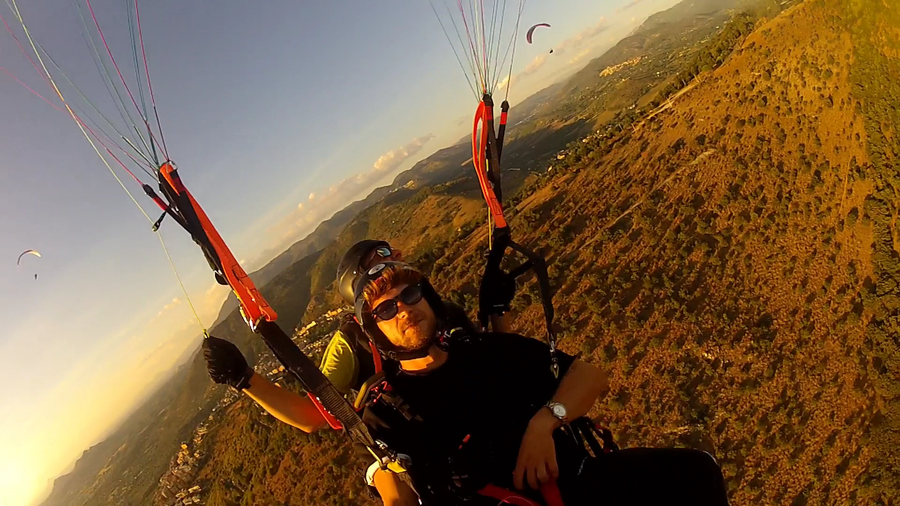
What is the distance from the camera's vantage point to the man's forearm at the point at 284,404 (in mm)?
2809

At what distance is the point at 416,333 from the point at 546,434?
2.83 ft

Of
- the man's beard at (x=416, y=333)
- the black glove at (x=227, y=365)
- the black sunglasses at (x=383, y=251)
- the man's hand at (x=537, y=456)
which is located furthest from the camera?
the black sunglasses at (x=383, y=251)

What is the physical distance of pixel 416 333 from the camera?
2.50m

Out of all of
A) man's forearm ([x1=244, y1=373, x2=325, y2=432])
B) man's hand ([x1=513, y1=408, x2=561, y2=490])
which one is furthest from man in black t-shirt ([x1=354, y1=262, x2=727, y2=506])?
man's forearm ([x1=244, y1=373, x2=325, y2=432])

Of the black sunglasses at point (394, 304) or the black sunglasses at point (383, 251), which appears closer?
the black sunglasses at point (394, 304)

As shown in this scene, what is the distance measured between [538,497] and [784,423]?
18910 mm

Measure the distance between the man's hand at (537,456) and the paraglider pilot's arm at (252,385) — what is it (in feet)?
4.32

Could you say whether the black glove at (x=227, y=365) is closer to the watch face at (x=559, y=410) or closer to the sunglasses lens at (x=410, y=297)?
the sunglasses lens at (x=410, y=297)

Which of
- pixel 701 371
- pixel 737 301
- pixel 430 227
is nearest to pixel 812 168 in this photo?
pixel 737 301

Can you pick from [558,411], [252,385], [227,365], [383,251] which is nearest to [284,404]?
[252,385]

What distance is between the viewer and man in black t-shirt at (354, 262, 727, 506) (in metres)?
2.31

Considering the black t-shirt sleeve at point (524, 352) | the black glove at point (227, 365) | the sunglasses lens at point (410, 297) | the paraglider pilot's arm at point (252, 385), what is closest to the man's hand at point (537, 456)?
the black t-shirt sleeve at point (524, 352)

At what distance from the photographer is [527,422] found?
2484 mm

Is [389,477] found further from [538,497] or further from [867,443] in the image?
[867,443]
